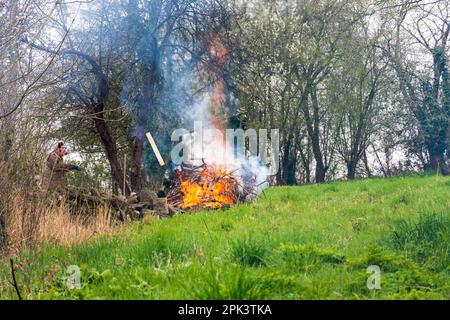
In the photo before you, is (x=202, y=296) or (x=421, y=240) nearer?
(x=202, y=296)

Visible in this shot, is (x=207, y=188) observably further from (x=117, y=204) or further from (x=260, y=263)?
(x=260, y=263)

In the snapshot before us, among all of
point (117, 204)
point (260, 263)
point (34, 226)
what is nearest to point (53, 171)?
point (34, 226)

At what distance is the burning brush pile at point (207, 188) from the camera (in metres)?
11.3

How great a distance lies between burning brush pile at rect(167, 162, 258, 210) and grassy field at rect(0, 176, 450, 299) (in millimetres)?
3928

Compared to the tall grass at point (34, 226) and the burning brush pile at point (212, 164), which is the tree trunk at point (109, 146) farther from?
the tall grass at point (34, 226)

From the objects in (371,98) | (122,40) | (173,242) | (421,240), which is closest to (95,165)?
(122,40)

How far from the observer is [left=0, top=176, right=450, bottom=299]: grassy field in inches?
144

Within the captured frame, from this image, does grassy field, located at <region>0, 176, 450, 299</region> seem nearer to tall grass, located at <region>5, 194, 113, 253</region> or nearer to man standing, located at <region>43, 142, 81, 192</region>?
tall grass, located at <region>5, 194, 113, 253</region>

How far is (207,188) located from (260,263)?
698 cm

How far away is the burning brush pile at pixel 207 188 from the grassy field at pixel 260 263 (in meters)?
3.93

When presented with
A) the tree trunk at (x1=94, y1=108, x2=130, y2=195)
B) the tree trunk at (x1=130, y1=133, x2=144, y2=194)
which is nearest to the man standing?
the tree trunk at (x1=94, y1=108, x2=130, y2=195)

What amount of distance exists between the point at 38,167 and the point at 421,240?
513 centimetres

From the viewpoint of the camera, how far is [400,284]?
381cm
